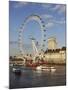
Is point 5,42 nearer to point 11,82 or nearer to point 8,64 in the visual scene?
point 8,64

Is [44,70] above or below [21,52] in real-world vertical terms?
below

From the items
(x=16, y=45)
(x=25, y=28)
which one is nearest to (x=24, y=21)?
(x=25, y=28)

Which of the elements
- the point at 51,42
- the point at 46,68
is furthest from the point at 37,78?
the point at 51,42

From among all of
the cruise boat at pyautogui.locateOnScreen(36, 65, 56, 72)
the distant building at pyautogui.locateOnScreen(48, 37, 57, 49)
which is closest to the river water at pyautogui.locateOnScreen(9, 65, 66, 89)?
the cruise boat at pyautogui.locateOnScreen(36, 65, 56, 72)

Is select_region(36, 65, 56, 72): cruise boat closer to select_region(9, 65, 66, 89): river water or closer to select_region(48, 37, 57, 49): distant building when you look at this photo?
select_region(9, 65, 66, 89): river water

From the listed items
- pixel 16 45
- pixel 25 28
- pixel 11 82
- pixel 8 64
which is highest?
pixel 25 28

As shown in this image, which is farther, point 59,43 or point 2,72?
point 59,43

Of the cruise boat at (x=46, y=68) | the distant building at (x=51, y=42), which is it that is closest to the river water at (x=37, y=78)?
the cruise boat at (x=46, y=68)
